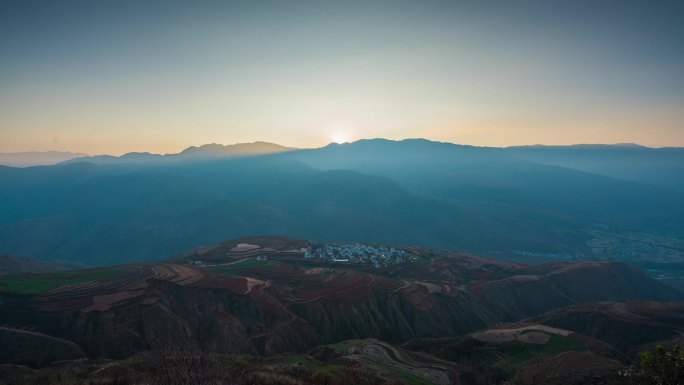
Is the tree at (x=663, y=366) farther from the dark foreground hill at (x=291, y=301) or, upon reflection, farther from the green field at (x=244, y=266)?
the green field at (x=244, y=266)

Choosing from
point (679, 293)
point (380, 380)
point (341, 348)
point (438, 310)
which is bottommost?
point (679, 293)

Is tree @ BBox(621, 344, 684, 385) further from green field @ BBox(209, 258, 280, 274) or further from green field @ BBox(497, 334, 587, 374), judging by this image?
green field @ BBox(209, 258, 280, 274)

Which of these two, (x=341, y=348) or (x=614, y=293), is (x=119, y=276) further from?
(x=614, y=293)

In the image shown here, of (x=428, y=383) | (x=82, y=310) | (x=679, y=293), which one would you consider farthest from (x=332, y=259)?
(x=679, y=293)

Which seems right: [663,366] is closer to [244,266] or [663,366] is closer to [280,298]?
[280,298]

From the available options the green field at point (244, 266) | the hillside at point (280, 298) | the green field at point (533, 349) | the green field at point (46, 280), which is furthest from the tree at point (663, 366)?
the green field at point (46, 280)

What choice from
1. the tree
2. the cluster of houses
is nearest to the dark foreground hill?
the cluster of houses

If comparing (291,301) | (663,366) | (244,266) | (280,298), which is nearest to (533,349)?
(291,301)
